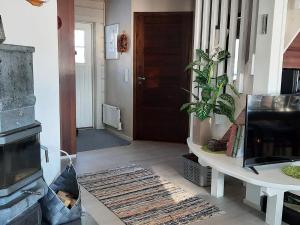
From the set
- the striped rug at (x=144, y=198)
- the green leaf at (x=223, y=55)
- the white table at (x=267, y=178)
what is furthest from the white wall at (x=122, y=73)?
the white table at (x=267, y=178)

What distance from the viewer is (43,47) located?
2260 mm

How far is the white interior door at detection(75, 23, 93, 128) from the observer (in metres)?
5.75

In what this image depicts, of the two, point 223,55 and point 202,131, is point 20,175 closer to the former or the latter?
point 202,131

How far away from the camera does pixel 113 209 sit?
2.82 metres

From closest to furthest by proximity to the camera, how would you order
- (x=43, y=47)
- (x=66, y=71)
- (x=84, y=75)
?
(x=43, y=47) → (x=66, y=71) → (x=84, y=75)

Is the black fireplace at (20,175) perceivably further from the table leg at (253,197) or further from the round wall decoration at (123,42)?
the round wall decoration at (123,42)

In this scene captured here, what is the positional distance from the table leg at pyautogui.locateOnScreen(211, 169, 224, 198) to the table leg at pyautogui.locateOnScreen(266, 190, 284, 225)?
591 millimetres

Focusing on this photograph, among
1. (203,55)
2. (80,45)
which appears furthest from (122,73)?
(203,55)

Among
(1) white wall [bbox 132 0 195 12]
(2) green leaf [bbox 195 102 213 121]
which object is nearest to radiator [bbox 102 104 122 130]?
(1) white wall [bbox 132 0 195 12]

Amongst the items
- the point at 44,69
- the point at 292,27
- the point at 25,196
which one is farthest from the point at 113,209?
the point at 292,27

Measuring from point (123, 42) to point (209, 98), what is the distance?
251 cm

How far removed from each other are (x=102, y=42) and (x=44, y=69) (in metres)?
3.68

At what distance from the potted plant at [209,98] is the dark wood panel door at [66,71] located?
1722 millimetres

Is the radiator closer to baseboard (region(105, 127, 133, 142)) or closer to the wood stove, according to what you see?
baseboard (region(105, 127, 133, 142))
